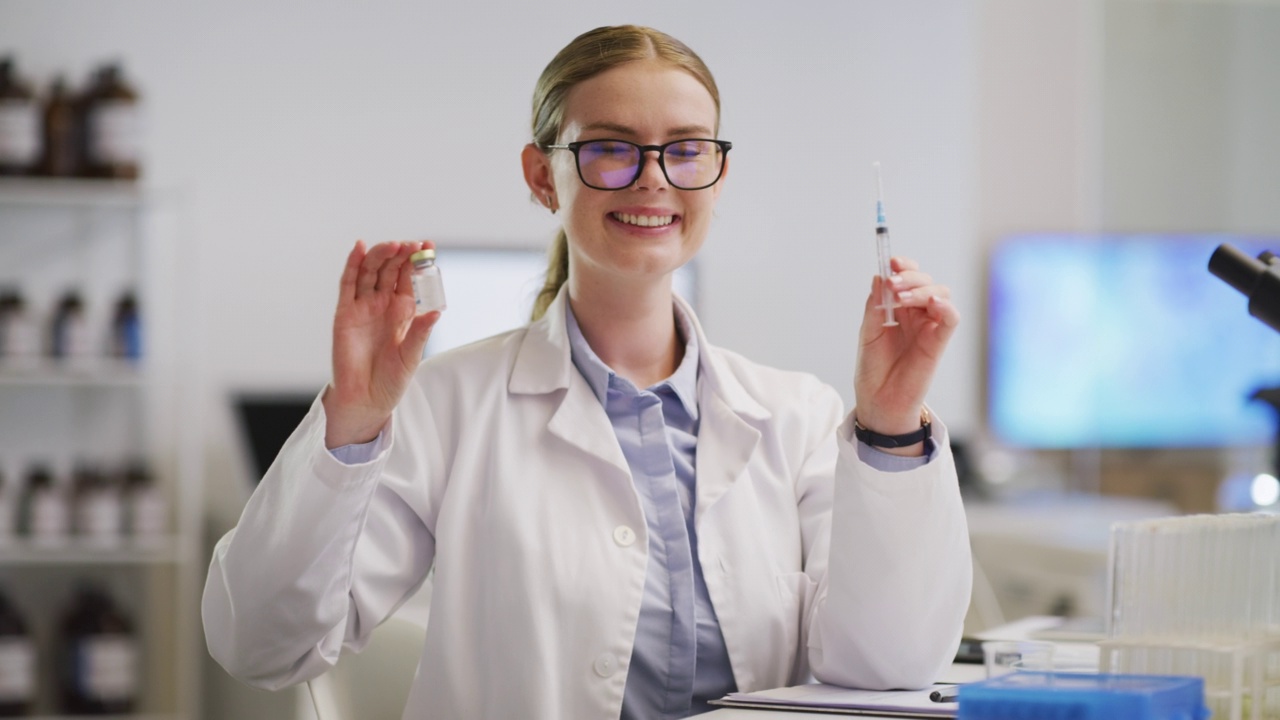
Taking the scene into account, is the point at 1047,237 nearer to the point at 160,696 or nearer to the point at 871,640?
the point at 160,696

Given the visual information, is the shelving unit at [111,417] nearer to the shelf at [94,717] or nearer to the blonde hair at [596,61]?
the shelf at [94,717]

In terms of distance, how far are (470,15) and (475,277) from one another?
0.80 meters

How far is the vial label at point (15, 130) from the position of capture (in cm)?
336

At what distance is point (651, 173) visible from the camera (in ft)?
4.90

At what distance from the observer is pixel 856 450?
137cm

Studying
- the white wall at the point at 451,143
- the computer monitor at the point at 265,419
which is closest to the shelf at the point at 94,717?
the white wall at the point at 451,143

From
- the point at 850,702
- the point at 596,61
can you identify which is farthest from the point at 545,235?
the point at 850,702

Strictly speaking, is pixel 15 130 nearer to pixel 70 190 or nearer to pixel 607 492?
pixel 70 190

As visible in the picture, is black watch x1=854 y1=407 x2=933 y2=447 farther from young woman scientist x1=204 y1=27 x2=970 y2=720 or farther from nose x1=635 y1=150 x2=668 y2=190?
nose x1=635 y1=150 x2=668 y2=190

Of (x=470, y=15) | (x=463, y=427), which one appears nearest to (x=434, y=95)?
(x=470, y=15)

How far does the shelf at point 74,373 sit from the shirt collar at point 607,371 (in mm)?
2100

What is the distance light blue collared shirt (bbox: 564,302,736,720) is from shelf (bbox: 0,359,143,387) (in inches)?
84.3

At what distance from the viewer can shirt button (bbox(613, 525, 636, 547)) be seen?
1.47m

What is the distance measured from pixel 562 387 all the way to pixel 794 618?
383 mm
